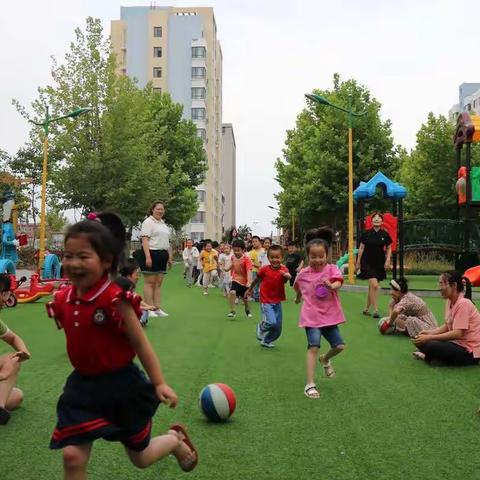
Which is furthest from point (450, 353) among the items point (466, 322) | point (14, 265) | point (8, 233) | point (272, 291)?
point (8, 233)

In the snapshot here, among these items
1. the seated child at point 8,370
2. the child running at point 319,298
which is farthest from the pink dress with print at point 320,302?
the seated child at point 8,370

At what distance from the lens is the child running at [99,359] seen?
10.1 feet

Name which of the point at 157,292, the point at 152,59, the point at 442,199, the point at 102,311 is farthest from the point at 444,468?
the point at 152,59

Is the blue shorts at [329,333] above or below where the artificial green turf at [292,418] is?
above

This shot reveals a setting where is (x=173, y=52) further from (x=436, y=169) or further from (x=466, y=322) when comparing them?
(x=466, y=322)

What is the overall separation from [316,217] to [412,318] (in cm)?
3233

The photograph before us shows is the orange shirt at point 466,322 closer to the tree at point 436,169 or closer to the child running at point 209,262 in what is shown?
the child running at point 209,262

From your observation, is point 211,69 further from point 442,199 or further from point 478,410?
point 478,410

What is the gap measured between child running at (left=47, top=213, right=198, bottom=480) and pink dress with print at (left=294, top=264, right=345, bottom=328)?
3.45 metres

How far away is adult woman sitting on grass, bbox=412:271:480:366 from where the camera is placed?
7.26 meters

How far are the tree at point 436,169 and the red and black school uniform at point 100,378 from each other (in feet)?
124

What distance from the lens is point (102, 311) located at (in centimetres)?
311

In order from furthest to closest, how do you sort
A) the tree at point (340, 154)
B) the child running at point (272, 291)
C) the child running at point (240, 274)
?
1. the tree at point (340, 154)
2. the child running at point (240, 274)
3. the child running at point (272, 291)

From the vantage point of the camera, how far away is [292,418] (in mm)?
5363
